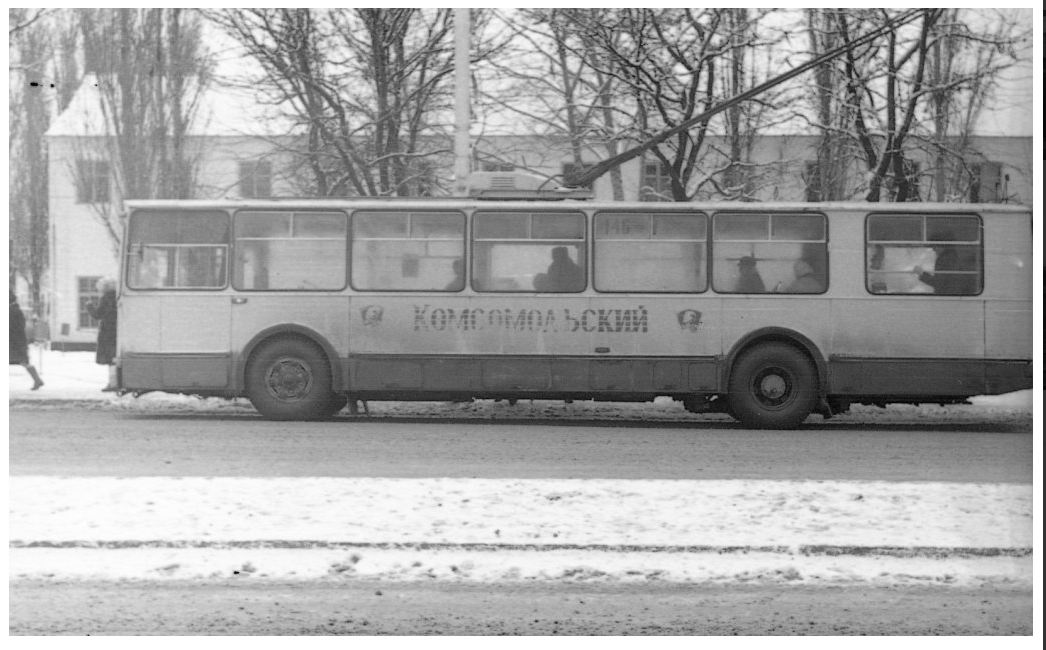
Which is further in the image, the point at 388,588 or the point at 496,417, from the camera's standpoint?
the point at 496,417

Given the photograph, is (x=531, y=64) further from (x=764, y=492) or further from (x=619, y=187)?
(x=764, y=492)

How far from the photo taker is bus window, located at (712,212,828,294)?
Result: 12969mm

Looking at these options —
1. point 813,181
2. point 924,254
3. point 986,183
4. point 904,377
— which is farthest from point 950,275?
point 813,181

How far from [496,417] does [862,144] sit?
4803mm

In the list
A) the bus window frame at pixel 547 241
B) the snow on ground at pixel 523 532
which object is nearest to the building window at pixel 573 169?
the bus window frame at pixel 547 241

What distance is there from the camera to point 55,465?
976cm

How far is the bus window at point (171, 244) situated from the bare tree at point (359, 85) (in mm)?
2443

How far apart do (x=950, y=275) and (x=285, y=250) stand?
6443 millimetres

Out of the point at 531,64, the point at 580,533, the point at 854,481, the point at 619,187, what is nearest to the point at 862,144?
the point at 619,187

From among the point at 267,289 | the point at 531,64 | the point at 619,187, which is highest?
the point at 531,64

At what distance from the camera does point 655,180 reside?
15000 millimetres

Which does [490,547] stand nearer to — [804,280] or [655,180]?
[804,280]

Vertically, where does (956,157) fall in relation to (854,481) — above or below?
above
